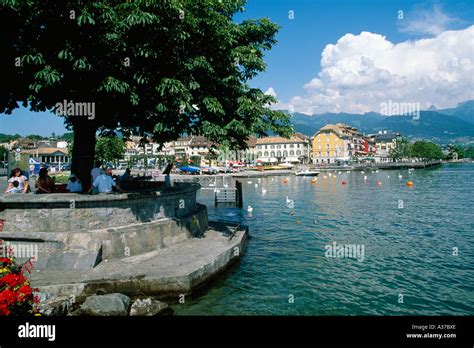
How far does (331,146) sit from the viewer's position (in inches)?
6156

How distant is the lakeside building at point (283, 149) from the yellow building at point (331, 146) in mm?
5671

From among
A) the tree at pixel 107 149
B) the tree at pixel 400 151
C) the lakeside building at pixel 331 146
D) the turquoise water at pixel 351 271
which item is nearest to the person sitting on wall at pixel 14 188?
→ the turquoise water at pixel 351 271

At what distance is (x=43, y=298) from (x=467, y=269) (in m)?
16.9

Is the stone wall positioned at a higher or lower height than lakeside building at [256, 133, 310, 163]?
lower

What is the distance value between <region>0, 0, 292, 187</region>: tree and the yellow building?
14203 centimetres

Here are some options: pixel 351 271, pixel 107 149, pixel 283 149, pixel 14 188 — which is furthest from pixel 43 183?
pixel 283 149

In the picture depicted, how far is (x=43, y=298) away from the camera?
9.91 metres

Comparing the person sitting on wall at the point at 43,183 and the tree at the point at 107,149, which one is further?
the tree at the point at 107,149

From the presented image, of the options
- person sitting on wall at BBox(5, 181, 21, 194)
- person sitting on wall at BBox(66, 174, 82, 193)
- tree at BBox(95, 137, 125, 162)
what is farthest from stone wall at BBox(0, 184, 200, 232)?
tree at BBox(95, 137, 125, 162)

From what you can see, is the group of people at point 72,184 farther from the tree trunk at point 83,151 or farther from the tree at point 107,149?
the tree at point 107,149

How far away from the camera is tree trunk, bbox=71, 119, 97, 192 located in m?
15.9

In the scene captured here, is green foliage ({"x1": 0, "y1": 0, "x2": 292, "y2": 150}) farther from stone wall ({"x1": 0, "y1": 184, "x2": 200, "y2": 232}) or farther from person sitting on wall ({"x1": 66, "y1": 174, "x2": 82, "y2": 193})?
stone wall ({"x1": 0, "y1": 184, "x2": 200, "y2": 232})

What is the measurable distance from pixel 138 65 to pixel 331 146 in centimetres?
15107

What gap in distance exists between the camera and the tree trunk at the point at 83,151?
1589 cm
